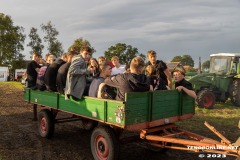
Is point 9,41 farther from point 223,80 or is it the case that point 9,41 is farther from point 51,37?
point 223,80

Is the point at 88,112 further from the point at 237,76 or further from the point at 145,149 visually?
the point at 237,76

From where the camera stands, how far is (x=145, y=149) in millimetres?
6031

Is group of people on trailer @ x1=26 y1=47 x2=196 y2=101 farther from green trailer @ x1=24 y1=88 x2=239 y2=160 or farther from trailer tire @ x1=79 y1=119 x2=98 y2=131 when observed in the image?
trailer tire @ x1=79 y1=119 x2=98 y2=131

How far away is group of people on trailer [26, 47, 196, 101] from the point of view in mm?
4676

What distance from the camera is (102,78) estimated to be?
540 cm

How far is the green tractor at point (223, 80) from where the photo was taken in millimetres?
12727

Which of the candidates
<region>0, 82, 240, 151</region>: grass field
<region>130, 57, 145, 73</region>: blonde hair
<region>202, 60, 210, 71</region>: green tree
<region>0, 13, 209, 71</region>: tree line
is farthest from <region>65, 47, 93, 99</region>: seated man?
<region>0, 13, 209, 71</region>: tree line

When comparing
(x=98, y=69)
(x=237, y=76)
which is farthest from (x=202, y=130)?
(x=237, y=76)

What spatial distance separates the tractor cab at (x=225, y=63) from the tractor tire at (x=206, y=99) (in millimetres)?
2225

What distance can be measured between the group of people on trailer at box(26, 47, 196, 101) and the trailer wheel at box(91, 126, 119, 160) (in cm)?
66

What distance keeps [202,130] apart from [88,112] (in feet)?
13.1

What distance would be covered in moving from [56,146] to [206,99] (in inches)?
311

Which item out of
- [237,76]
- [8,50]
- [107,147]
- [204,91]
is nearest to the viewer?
[107,147]

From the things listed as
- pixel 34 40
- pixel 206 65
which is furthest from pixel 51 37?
pixel 206 65
